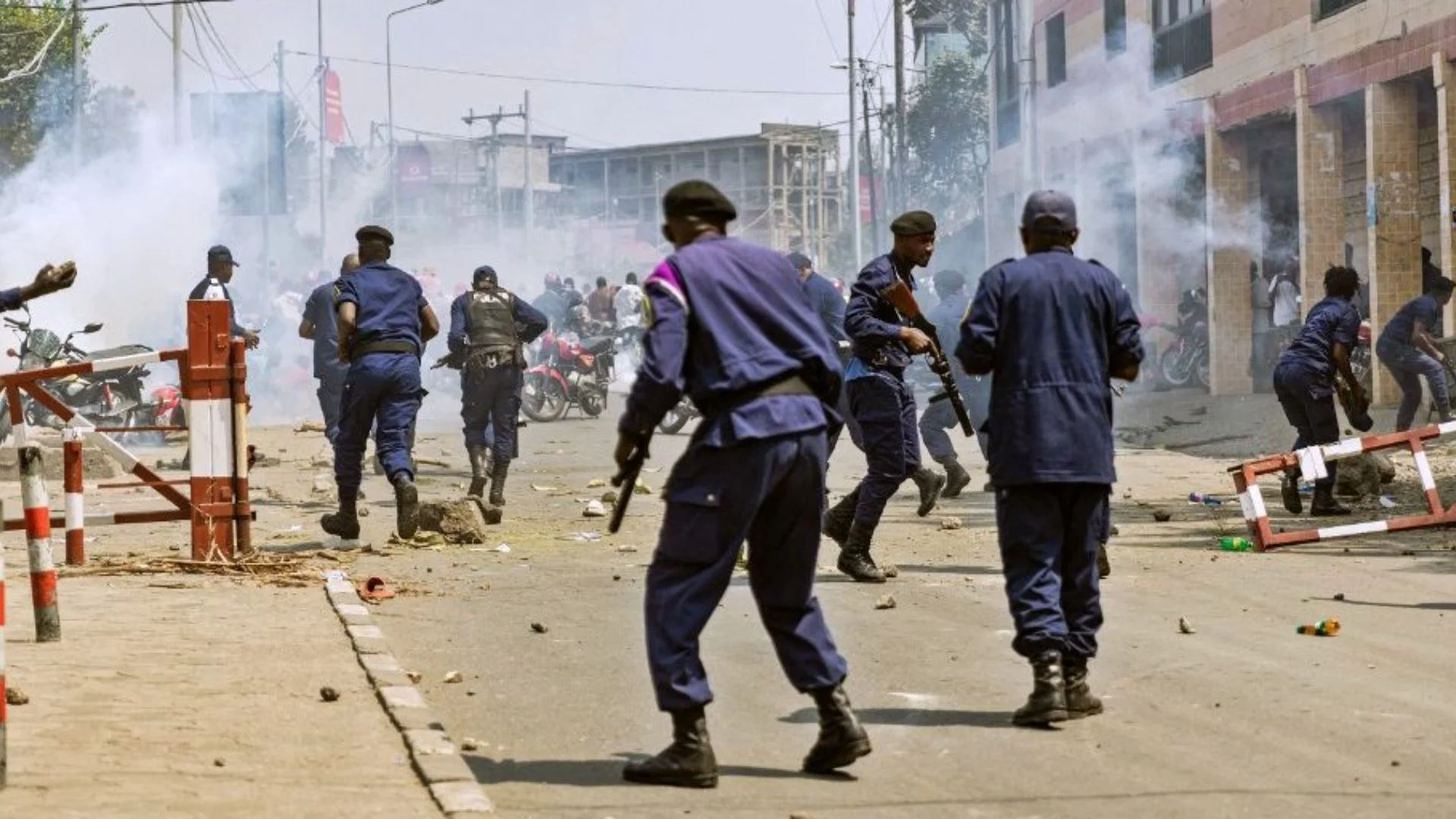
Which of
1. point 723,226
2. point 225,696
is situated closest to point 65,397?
point 225,696

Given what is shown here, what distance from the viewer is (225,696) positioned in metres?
7.39

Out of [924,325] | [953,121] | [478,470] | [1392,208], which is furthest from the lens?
[953,121]

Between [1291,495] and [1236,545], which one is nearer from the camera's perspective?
[1236,545]

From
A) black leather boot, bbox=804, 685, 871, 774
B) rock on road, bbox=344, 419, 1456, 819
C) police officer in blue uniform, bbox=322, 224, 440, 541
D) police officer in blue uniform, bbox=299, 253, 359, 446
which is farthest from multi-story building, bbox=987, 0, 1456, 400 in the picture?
black leather boot, bbox=804, 685, 871, 774

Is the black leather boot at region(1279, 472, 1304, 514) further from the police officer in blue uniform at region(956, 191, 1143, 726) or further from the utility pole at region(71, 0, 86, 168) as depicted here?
the utility pole at region(71, 0, 86, 168)

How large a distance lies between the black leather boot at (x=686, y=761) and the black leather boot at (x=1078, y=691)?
143cm

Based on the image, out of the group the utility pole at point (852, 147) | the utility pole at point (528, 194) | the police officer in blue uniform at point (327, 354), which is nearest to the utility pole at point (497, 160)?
the utility pole at point (528, 194)

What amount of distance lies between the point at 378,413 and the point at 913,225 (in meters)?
3.78

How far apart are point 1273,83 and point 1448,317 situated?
227 inches

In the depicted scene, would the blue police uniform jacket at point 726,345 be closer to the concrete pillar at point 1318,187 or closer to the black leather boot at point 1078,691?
the black leather boot at point 1078,691

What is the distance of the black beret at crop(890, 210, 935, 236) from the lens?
1032cm

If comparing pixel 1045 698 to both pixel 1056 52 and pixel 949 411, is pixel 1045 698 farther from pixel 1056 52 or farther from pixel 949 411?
pixel 1056 52

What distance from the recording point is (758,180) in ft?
297

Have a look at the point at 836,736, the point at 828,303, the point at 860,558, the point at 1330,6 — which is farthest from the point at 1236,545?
the point at 1330,6
